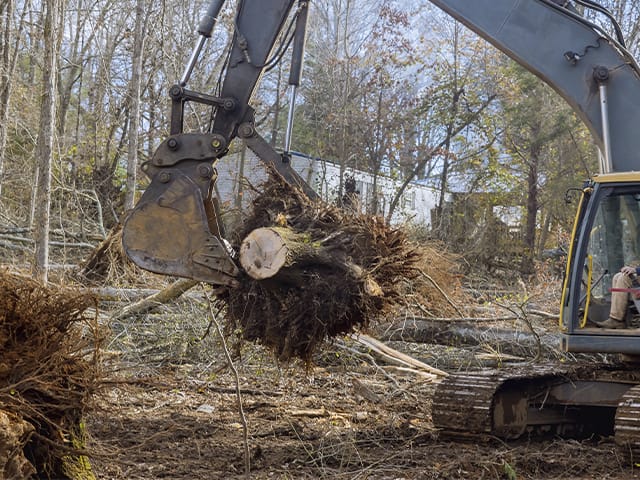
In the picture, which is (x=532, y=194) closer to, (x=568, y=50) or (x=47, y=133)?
(x=47, y=133)

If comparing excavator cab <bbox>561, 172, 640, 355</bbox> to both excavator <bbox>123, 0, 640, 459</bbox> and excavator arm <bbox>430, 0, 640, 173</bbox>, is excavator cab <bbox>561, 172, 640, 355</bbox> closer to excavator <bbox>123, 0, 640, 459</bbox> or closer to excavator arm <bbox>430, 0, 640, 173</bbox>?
excavator <bbox>123, 0, 640, 459</bbox>

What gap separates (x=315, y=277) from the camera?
527 centimetres

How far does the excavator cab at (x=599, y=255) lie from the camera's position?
562 cm

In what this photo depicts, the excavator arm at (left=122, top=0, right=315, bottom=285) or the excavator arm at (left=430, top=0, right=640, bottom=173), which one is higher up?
the excavator arm at (left=430, top=0, right=640, bottom=173)

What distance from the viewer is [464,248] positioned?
18.5 meters

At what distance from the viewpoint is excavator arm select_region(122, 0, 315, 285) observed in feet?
17.3

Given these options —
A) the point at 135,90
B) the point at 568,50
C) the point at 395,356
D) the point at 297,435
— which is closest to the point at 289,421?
the point at 297,435

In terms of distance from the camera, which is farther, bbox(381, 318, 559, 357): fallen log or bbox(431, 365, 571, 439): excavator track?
bbox(381, 318, 559, 357): fallen log

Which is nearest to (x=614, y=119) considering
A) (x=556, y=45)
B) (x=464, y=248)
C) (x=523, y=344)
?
(x=556, y=45)

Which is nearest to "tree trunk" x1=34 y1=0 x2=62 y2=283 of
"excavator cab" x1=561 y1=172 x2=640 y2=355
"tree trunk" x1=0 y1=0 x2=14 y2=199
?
"tree trunk" x1=0 y1=0 x2=14 y2=199

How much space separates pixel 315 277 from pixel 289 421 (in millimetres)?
1843

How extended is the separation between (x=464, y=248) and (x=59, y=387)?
15229 mm

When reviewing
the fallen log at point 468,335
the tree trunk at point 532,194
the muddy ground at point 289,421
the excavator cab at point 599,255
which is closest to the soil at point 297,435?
the muddy ground at point 289,421

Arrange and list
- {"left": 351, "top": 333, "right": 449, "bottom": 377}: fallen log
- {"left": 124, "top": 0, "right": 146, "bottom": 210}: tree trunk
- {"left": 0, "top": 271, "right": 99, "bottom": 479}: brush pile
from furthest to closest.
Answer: {"left": 124, "top": 0, "right": 146, "bottom": 210}: tree trunk, {"left": 351, "top": 333, "right": 449, "bottom": 377}: fallen log, {"left": 0, "top": 271, "right": 99, "bottom": 479}: brush pile
